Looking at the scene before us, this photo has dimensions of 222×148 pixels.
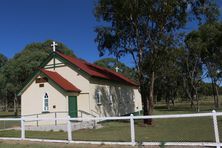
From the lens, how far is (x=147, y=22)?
24.7 meters

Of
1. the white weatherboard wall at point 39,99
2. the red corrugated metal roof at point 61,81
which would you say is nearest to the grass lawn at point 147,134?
the white weatherboard wall at point 39,99

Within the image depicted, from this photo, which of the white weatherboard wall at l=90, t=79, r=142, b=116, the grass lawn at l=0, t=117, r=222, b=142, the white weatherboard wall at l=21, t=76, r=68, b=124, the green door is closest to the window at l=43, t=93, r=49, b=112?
the white weatherboard wall at l=21, t=76, r=68, b=124

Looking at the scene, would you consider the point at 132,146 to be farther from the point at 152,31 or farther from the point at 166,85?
the point at 166,85

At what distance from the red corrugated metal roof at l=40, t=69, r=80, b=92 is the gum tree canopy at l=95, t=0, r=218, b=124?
5714mm

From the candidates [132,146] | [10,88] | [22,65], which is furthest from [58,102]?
[10,88]

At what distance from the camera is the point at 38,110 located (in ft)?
84.6

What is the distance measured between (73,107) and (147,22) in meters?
9.64

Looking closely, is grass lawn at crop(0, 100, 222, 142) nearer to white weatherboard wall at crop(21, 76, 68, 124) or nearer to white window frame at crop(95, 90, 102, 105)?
white weatherboard wall at crop(21, 76, 68, 124)

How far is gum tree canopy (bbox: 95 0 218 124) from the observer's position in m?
23.5

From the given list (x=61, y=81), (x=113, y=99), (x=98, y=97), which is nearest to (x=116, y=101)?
(x=113, y=99)

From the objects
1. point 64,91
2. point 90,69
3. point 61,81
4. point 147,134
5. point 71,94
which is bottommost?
→ point 147,134

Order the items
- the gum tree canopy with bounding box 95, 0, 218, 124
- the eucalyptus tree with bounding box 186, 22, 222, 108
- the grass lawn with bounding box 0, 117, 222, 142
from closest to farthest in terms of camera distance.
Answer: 1. the grass lawn with bounding box 0, 117, 222, 142
2. the gum tree canopy with bounding box 95, 0, 218, 124
3. the eucalyptus tree with bounding box 186, 22, 222, 108

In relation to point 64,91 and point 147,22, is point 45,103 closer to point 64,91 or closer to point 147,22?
point 64,91

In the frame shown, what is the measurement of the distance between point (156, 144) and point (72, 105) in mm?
15173
